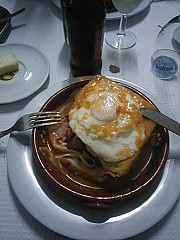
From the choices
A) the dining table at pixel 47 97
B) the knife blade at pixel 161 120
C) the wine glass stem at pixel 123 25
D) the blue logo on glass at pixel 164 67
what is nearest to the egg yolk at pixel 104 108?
the knife blade at pixel 161 120

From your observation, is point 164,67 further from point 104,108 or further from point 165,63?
point 104,108

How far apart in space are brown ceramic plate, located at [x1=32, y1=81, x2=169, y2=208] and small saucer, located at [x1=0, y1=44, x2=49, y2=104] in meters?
0.21

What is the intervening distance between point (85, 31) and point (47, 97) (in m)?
0.21

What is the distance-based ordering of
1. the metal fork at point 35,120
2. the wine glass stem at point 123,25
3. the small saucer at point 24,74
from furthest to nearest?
the wine glass stem at point 123,25 → the small saucer at point 24,74 → the metal fork at point 35,120

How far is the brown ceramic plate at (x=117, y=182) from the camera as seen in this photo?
2.08 ft

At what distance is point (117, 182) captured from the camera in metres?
0.69

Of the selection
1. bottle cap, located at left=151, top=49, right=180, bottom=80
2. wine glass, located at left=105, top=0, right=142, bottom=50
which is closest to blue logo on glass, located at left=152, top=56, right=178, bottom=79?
bottle cap, located at left=151, top=49, right=180, bottom=80

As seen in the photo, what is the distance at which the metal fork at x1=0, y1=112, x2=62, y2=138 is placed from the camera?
0.75m

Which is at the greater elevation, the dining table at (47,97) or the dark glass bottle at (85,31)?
the dark glass bottle at (85,31)

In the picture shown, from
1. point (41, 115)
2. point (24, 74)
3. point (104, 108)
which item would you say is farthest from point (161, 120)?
point (24, 74)

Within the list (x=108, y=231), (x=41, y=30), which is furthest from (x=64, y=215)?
(x=41, y=30)

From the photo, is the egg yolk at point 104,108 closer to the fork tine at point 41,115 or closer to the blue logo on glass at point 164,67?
the fork tine at point 41,115

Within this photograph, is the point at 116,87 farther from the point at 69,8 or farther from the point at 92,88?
the point at 69,8

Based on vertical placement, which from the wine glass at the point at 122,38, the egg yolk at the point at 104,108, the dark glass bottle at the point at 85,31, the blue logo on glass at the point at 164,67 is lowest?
the blue logo on glass at the point at 164,67
